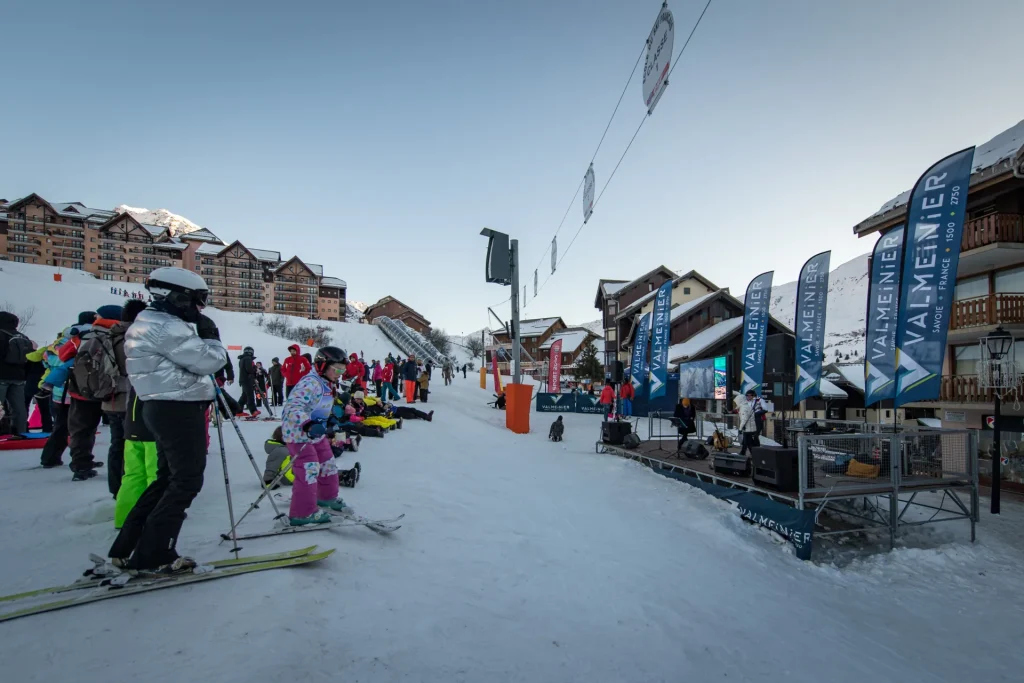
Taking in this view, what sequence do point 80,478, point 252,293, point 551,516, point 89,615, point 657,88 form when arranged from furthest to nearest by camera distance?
point 252,293
point 551,516
point 657,88
point 80,478
point 89,615

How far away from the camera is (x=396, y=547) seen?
4.50m

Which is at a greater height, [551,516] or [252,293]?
[252,293]

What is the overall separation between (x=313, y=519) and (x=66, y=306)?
5083 cm

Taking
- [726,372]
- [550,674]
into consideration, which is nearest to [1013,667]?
[550,674]

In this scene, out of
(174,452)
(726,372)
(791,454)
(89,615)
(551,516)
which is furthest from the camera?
(726,372)

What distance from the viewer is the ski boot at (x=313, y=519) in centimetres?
446

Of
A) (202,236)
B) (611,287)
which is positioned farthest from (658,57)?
(202,236)

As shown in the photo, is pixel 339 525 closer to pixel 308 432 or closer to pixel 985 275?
pixel 308 432

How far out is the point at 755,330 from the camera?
16062 mm

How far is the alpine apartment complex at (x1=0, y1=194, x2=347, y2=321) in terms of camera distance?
66.3 metres

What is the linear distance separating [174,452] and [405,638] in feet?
5.97

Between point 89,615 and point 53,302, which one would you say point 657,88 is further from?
point 53,302

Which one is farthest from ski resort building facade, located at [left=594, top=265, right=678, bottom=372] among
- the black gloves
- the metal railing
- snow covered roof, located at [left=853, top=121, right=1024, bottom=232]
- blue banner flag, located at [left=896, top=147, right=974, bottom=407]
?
the black gloves

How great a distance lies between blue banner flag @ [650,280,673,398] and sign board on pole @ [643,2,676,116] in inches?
506
